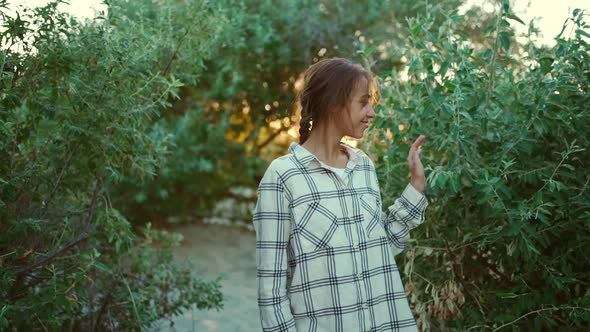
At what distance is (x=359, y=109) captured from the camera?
2.23 m

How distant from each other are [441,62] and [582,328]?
1.26m

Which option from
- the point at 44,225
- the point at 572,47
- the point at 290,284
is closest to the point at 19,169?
the point at 44,225

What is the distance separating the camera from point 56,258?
3.52 meters

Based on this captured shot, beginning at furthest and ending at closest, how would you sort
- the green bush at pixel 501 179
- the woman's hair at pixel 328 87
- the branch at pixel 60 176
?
the branch at pixel 60 176
the green bush at pixel 501 179
the woman's hair at pixel 328 87

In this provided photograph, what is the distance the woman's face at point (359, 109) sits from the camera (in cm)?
222

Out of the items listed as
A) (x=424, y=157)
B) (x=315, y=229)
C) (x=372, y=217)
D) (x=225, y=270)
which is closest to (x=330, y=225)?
(x=315, y=229)

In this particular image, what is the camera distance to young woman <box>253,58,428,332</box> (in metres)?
2.11

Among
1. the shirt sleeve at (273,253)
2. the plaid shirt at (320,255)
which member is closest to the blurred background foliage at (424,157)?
the plaid shirt at (320,255)

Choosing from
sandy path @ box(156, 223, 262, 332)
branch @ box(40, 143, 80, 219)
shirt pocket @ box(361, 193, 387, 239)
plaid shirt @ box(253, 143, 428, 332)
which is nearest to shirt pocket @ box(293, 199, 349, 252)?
plaid shirt @ box(253, 143, 428, 332)

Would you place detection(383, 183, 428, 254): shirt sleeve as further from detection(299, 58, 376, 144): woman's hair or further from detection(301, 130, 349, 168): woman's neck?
detection(299, 58, 376, 144): woman's hair

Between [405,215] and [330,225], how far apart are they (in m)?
0.31

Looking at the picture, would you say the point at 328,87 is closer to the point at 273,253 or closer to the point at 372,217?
the point at 372,217

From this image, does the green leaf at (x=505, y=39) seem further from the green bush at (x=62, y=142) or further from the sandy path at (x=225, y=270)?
the sandy path at (x=225, y=270)

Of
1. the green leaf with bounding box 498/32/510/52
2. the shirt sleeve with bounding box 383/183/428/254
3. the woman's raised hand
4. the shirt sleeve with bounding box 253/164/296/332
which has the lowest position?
the shirt sleeve with bounding box 253/164/296/332
